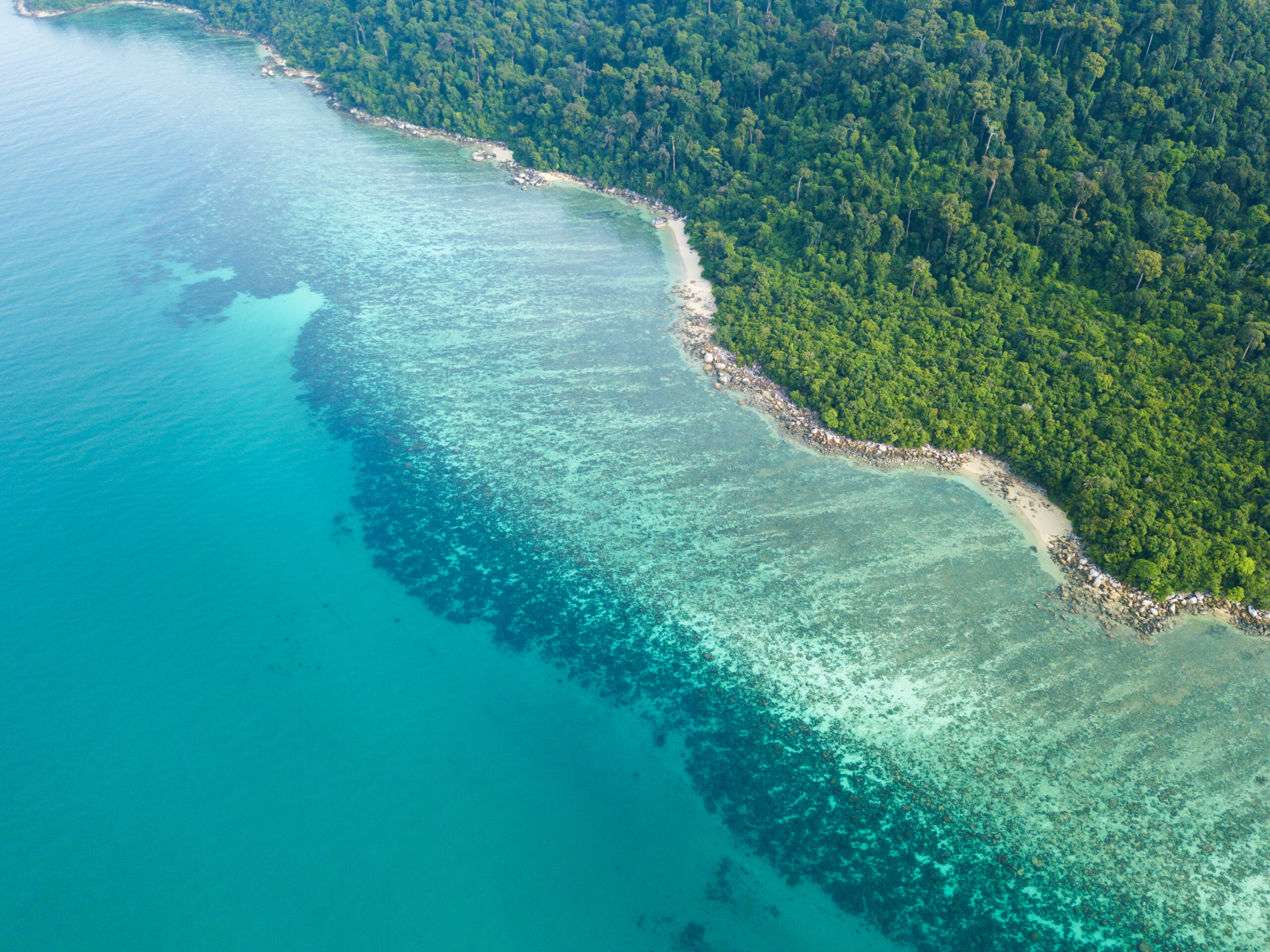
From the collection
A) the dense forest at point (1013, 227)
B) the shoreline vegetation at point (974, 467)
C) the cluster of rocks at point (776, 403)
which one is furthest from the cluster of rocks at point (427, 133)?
the cluster of rocks at point (776, 403)

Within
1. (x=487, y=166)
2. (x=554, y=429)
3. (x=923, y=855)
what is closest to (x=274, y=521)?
(x=554, y=429)

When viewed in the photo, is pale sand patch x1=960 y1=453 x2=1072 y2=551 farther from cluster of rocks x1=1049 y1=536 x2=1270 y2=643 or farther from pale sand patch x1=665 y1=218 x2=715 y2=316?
pale sand patch x1=665 y1=218 x2=715 y2=316

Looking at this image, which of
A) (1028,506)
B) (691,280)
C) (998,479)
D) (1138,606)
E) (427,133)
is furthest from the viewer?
(427,133)

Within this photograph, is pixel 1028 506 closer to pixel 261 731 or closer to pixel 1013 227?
pixel 1013 227

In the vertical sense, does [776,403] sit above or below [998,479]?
above

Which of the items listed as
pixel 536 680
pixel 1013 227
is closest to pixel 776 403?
pixel 1013 227

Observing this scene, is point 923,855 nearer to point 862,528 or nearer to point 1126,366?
point 862,528

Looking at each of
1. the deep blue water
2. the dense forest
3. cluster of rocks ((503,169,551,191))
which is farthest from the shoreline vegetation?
the deep blue water
